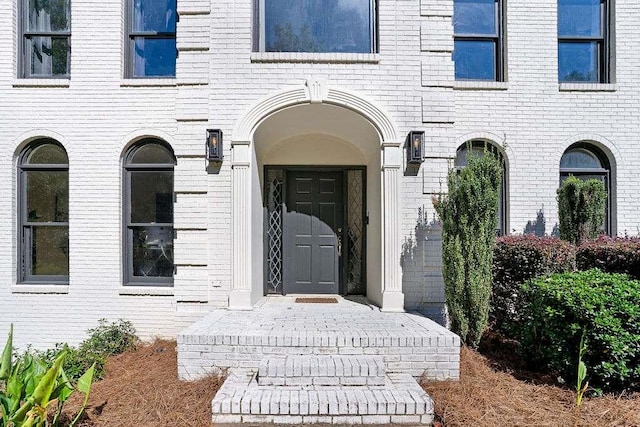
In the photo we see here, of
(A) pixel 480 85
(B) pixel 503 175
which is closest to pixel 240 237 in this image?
(B) pixel 503 175

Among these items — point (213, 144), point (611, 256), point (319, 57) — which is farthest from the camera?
point (319, 57)

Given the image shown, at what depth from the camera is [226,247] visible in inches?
207

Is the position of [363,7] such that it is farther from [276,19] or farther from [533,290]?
[533,290]

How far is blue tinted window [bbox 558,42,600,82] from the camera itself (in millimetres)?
6531

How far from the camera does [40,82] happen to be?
600 cm

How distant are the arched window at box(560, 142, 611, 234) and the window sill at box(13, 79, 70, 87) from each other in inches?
329

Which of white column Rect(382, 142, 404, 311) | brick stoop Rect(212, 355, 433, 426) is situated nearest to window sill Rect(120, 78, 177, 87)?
white column Rect(382, 142, 404, 311)

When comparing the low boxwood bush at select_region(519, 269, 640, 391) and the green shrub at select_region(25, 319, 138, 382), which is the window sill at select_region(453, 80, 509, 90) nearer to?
the low boxwood bush at select_region(519, 269, 640, 391)

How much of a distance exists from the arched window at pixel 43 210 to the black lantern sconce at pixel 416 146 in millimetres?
5542

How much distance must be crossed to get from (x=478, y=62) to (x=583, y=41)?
6.14 feet

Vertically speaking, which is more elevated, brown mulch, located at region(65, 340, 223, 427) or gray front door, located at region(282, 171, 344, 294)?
gray front door, located at region(282, 171, 344, 294)

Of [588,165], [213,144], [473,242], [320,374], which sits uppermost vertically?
[213,144]

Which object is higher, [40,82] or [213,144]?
[40,82]

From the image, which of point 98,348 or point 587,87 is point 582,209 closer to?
point 587,87
